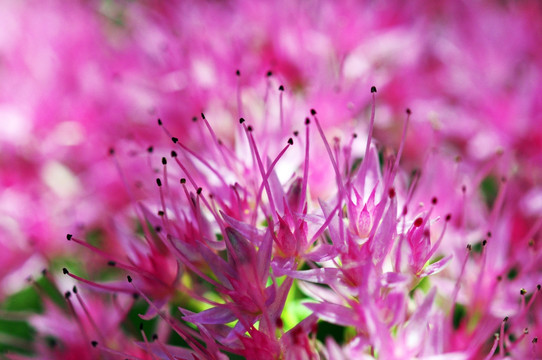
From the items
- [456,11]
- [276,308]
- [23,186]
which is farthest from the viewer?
[456,11]

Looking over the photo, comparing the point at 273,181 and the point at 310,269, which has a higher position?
the point at 273,181

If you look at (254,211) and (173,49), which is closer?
(254,211)

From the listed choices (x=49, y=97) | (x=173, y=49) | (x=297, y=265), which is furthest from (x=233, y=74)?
(x=297, y=265)

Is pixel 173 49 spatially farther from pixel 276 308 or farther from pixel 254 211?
pixel 276 308

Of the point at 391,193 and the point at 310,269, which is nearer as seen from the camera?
the point at 391,193

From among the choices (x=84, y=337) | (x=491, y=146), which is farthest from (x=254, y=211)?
(x=491, y=146)

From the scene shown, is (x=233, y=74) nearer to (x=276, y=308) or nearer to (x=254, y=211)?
(x=254, y=211)

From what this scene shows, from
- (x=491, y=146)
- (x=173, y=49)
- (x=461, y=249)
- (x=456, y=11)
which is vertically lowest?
(x=461, y=249)

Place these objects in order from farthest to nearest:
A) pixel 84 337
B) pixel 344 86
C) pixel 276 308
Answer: pixel 344 86, pixel 84 337, pixel 276 308

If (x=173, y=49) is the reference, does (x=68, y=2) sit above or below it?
above
